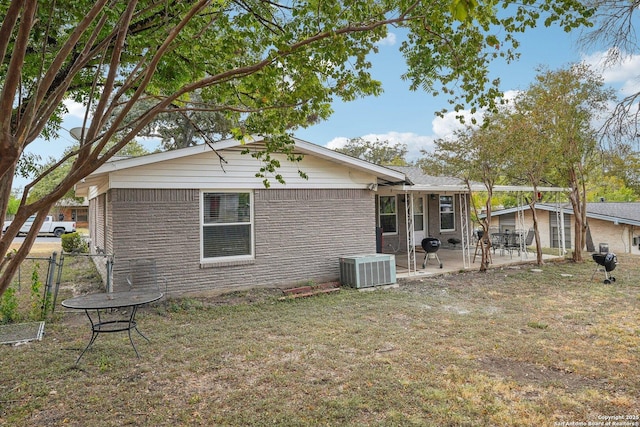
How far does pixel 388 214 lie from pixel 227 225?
695 cm

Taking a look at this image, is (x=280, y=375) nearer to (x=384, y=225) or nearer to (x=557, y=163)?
(x=384, y=225)

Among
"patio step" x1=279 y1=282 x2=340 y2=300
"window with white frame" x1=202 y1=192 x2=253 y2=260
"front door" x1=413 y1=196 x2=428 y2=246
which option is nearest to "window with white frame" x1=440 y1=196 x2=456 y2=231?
"front door" x1=413 y1=196 x2=428 y2=246

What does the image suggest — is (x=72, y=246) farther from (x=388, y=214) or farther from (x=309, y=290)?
(x=388, y=214)

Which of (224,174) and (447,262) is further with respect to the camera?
(447,262)

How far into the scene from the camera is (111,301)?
16.6 ft

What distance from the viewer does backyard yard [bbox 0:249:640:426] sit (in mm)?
3545

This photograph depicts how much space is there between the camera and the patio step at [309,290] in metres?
8.24

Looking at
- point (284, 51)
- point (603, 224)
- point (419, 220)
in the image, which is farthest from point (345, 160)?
point (603, 224)

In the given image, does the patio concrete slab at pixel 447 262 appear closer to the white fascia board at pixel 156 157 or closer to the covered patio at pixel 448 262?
the covered patio at pixel 448 262

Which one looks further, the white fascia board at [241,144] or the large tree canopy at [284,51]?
the white fascia board at [241,144]

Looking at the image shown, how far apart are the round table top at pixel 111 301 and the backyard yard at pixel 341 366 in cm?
69

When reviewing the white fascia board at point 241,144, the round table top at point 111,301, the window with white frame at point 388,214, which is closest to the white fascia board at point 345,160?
the white fascia board at point 241,144

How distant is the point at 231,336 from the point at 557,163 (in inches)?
446

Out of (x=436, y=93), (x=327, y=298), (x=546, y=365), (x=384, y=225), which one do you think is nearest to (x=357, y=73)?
(x=436, y=93)
